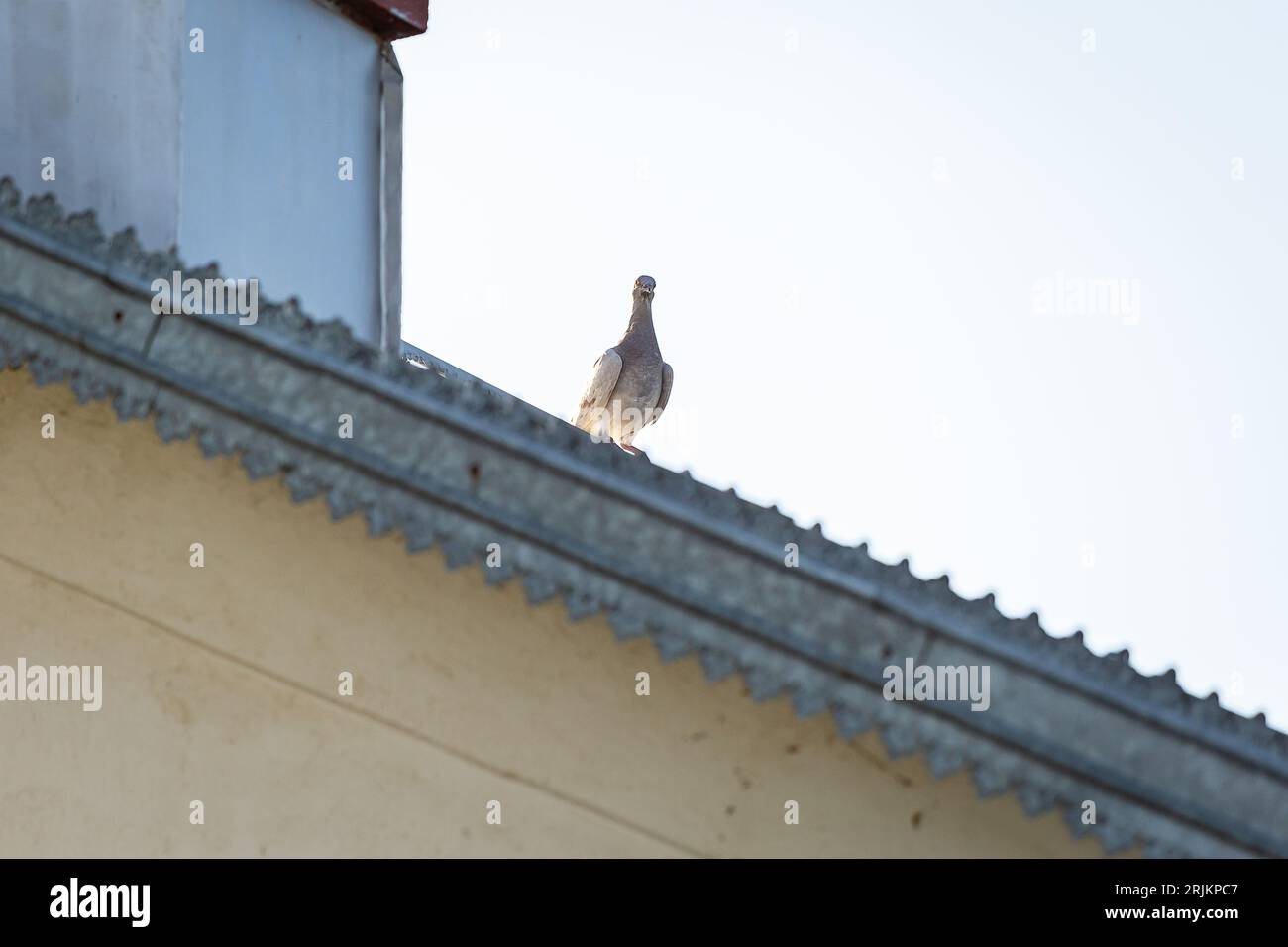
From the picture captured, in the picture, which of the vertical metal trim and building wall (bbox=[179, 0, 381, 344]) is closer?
building wall (bbox=[179, 0, 381, 344])

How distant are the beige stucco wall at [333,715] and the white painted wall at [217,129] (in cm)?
112

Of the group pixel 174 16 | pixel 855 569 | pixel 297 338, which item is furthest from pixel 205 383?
pixel 174 16

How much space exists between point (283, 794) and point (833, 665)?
5.55ft

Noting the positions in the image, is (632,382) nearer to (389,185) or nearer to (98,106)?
(389,185)

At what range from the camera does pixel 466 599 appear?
5.00m

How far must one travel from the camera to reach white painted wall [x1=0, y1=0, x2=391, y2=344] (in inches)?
241

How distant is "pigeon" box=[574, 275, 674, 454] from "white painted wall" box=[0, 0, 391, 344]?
5512 millimetres

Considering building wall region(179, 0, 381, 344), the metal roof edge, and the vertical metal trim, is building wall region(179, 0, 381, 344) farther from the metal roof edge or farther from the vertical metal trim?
the metal roof edge

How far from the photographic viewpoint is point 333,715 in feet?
16.6

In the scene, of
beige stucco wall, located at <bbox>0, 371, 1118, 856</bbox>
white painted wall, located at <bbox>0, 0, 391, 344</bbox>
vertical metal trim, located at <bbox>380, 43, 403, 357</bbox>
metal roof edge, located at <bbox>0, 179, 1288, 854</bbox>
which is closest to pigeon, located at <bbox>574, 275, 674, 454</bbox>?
vertical metal trim, located at <bbox>380, 43, 403, 357</bbox>

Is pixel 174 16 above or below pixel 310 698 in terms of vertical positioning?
above

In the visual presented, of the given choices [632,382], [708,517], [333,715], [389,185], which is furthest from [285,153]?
[632,382]

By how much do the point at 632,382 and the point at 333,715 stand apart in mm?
8141
